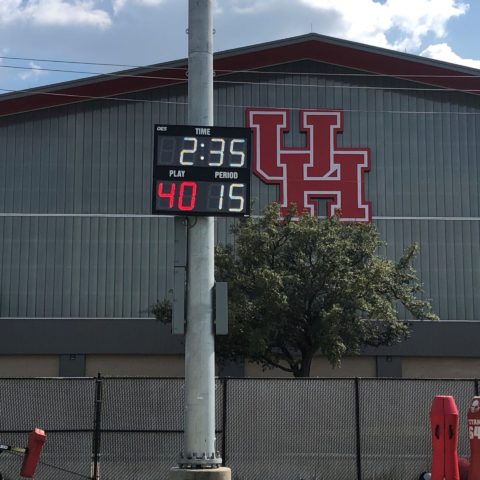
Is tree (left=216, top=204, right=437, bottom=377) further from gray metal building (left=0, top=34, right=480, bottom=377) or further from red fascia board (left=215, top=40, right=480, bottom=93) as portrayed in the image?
red fascia board (left=215, top=40, right=480, bottom=93)

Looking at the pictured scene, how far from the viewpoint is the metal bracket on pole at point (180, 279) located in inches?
475

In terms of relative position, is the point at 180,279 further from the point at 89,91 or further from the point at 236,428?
the point at 89,91

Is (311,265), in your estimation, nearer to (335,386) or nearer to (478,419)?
(335,386)

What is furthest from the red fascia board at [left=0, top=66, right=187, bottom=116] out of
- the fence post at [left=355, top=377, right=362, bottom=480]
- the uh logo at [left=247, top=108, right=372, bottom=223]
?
the fence post at [left=355, top=377, right=362, bottom=480]

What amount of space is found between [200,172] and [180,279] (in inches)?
65.8

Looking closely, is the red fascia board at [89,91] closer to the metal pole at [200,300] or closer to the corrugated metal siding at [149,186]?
the corrugated metal siding at [149,186]

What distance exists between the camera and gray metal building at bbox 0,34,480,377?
32062 millimetres

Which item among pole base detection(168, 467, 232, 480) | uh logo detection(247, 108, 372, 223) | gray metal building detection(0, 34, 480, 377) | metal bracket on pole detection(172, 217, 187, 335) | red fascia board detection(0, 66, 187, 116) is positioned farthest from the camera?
red fascia board detection(0, 66, 187, 116)

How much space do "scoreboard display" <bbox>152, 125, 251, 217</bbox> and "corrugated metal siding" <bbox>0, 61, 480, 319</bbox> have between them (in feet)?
65.0

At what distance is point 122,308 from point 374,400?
17.8 m

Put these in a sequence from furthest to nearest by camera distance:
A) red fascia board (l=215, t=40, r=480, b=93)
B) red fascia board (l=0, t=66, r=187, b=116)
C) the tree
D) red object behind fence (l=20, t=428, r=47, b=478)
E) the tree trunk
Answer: red fascia board (l=215, t=40, r=480, b=93) → red fascia board (l=0, t=66, r=187, b=116) → the tree trunk → the tree → red object behind fence (l=20, t=428, r=47, b=478)

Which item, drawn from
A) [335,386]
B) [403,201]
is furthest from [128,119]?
[335,386]

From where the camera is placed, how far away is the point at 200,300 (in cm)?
1219

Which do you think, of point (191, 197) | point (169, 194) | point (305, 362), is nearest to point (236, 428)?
point (191, 197)
